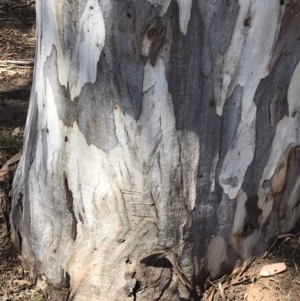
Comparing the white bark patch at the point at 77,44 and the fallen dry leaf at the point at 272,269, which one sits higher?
the white bark patch at the point at 77,44

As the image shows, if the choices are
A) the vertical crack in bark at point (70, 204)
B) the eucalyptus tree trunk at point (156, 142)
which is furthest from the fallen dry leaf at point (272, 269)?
the vertical crack in bark at point (70, 204)

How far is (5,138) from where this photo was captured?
2.79 m

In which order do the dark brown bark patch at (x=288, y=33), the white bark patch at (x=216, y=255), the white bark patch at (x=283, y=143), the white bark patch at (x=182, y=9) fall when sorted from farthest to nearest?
the white bark patch at (x=216, y=255), the white bark patch at (x=283, y=143), the dark brown bark patch at (x=288, y=33), the white bark patch at (x=182, y=9)

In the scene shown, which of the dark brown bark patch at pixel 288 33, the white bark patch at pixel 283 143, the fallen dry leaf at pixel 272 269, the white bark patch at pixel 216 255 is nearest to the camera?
the dark brown bark patch at pixel 288 33

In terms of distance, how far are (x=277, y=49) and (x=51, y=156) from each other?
0.78 metres

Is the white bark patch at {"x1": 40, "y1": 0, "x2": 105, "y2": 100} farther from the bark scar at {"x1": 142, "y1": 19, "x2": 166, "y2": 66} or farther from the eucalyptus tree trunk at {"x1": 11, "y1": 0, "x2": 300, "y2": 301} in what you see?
the bark scar at {"x1": 142, "y1": 19, "x2": 166, "y2": 66}

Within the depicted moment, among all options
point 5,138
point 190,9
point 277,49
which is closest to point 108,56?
point 190,9

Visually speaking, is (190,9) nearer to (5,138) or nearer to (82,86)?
(82,86)

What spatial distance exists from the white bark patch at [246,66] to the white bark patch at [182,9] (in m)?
0.14

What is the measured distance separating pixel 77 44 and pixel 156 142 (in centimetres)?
36

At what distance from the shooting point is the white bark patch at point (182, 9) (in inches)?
61.1

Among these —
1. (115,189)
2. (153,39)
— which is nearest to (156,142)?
(115,189)

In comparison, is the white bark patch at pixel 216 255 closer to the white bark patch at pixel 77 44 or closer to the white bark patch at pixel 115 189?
the white bark patch at pixel 115 189

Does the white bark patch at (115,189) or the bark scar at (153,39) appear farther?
the white bark patch at (115,189)
